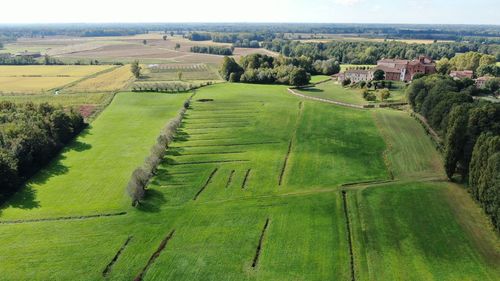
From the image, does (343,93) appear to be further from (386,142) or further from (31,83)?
(31,83)

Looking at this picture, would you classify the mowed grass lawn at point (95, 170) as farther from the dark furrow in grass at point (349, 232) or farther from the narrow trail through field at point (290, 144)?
the dark furrow in grass at point (349, 232)

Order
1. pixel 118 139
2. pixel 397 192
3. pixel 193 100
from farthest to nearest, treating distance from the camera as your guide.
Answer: pixel 193 100, pixel 118 139, pixel 397 192

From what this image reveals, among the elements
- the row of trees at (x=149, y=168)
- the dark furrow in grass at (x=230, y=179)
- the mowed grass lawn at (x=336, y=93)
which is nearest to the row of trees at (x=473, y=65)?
the mowed grass lawn at (x=336, y=93)

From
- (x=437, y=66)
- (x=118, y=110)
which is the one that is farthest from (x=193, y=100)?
(x=437, y=66)

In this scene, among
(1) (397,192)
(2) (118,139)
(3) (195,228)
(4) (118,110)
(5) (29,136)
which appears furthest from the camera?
(4) (118,110)

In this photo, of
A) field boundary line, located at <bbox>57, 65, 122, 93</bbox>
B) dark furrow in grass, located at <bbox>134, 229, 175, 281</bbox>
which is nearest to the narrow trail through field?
dark furrow in grass, located at <bbox>134, 229, 175, 281</bbox>

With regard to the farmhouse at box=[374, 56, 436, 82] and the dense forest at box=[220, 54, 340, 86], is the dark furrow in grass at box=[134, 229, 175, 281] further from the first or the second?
the farmhouse at box=[374, 56, 436, 82]

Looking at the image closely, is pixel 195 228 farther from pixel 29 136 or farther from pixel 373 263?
pixel 29 136
